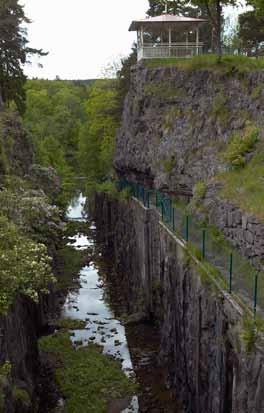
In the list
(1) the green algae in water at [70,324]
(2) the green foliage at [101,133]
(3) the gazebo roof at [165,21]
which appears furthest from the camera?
(2) the green foliage at [101,133]

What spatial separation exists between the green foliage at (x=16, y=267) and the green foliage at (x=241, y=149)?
472 inches

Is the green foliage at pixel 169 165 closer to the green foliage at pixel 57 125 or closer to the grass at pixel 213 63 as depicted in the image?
the grass at pixel 213 63

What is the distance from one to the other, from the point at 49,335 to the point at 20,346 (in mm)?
8930

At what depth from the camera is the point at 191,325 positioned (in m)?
18.4

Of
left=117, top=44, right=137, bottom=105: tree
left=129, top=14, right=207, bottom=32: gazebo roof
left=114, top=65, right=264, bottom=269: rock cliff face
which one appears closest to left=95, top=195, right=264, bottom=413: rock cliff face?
left=114, top=65, right=264, bottom=269: rock cliff face

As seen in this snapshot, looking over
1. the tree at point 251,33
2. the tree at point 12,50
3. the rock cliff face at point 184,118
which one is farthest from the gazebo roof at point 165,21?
the tree at point 12,50

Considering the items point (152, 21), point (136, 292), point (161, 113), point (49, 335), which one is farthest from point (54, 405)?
point (152, 21)

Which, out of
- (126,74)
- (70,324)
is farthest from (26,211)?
(126,74)

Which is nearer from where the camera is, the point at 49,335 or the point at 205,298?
the point at 205,298

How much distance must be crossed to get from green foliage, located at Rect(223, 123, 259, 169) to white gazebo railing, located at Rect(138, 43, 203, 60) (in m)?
15.5

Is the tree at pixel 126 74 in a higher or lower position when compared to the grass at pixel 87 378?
higher

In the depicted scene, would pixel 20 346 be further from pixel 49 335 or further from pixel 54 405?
pixel 49 335

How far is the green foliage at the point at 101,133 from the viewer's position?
59.1 meters

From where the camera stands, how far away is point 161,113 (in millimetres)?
35844
